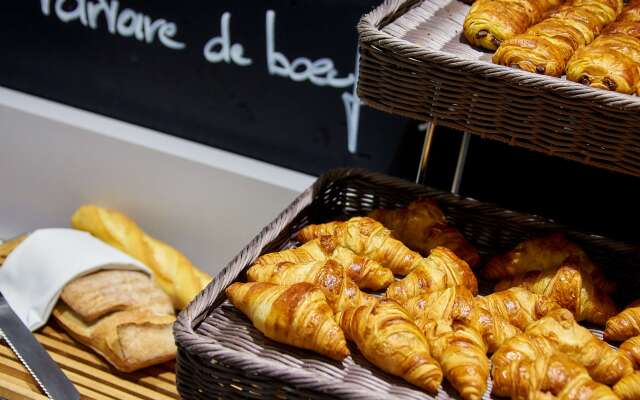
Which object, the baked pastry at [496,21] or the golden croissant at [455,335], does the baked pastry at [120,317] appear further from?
the baked pastry at [496,21]

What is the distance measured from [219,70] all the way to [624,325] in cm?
131

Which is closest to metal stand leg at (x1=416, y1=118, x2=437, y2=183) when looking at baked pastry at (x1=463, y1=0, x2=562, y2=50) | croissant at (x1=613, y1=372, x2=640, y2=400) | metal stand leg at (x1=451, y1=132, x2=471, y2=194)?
metal stand leg at (x1=451, y1=132, x2=471, y2=194)

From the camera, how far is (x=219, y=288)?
4.32ft

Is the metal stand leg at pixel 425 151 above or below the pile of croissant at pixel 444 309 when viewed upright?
above

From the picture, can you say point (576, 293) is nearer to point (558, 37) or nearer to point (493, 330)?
point (493, 330)

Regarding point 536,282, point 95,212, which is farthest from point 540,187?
point 95,212

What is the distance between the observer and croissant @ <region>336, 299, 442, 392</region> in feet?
3.77

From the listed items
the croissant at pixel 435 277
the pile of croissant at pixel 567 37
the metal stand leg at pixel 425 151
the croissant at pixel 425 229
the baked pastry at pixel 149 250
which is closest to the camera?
the pile of croissant at pixel 567 37

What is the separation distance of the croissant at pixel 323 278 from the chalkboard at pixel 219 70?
30.1 inches

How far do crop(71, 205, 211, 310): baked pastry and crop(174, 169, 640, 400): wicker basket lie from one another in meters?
0.61

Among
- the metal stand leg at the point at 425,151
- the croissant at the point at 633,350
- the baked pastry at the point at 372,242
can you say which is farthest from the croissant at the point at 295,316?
the metal stand leg at the point at 425,151

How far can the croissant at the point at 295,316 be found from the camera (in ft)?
3.92

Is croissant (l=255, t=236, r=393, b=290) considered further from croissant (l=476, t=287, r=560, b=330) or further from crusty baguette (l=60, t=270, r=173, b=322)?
crusty baguette (l=60, t=270, r=173, b=322)

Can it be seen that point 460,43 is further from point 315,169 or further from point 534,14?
point 315,169
